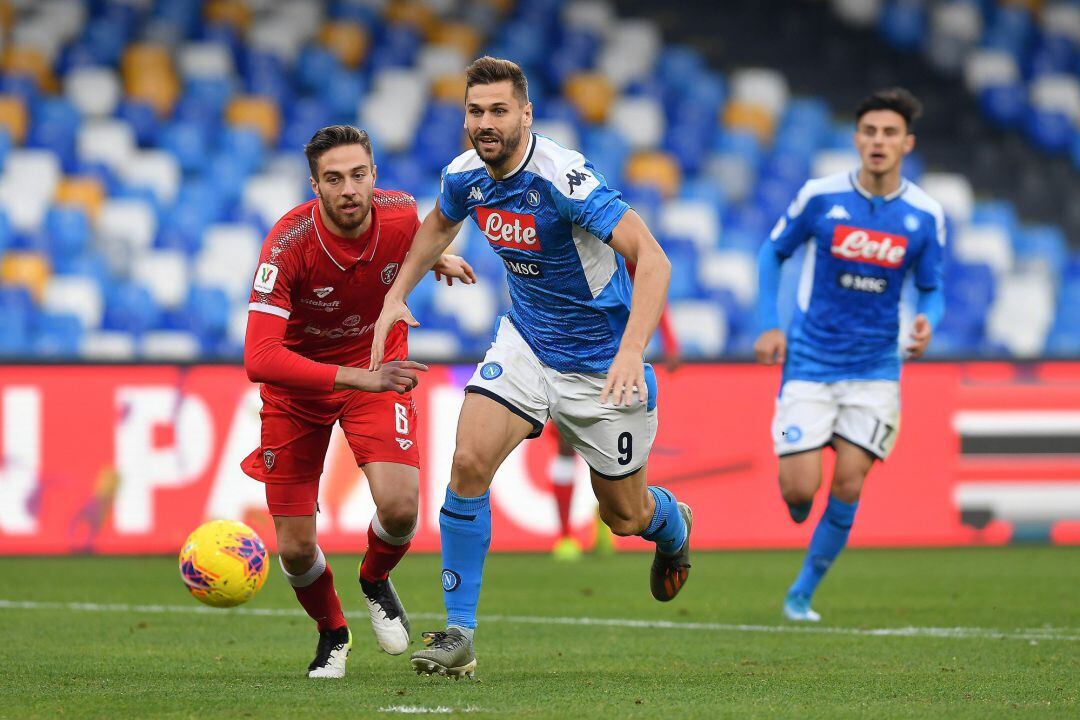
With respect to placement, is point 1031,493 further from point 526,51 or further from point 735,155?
point 526,51

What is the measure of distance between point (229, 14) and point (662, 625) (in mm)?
11002

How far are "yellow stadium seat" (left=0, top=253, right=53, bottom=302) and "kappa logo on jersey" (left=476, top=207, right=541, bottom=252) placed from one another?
901 centimetres

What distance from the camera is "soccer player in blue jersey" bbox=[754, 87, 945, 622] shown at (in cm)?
816

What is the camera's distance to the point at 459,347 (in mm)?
14562

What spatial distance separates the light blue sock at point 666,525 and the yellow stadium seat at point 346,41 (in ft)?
36.9

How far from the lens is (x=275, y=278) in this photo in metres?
5.88

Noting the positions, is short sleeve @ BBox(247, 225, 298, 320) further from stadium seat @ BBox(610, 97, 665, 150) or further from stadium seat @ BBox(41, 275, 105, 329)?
stadium seat @ BBox(610, 97, 665, 150)

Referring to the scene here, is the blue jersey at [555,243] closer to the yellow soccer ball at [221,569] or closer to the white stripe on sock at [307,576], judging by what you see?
the white stripe on sock at [307,576]

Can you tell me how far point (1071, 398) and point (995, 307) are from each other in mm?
4517

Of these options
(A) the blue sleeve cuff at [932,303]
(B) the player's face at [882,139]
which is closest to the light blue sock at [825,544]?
(A) the blue sleeve cuff at [932,303]

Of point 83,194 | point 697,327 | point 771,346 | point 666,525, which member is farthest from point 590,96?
point 666,525

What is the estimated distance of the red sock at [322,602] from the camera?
624 centimetres

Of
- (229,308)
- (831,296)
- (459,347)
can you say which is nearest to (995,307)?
(459,347)

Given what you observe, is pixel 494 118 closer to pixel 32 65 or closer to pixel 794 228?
pixel 794 228
